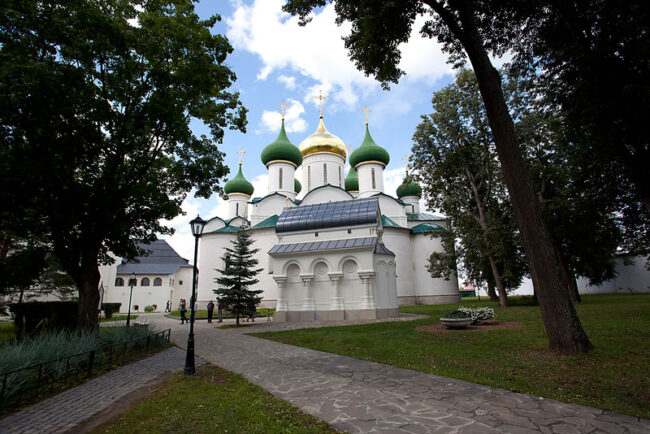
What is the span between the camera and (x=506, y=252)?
18875mm

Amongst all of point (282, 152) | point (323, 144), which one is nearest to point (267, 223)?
point (282, 152)

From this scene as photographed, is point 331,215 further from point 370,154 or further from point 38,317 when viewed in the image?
point 370,154

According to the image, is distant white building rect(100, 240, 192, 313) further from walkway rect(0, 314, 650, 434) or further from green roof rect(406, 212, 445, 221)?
walkway rect(0, 314, 650, 434)

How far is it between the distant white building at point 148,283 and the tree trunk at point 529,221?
4034 cm

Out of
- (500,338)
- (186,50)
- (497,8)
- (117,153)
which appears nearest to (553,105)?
(497,8)

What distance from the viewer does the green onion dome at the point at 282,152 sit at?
33500mm

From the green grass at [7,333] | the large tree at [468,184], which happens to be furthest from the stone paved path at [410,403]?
the large tree at [468,184]

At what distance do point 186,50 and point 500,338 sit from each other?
13.3 m

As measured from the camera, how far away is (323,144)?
34938 mm

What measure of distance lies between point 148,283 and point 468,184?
38381 millimetres

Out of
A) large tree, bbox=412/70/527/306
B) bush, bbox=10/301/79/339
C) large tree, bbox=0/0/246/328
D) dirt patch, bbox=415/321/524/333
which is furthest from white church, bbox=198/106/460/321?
bush, bbox=10/301/79/339

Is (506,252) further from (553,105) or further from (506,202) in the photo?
(553,105)

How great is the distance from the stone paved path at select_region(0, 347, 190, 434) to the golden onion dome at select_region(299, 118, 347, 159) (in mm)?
29149

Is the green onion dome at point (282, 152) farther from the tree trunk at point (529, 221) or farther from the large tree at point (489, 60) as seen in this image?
the tree trunk at point (529, 221)
